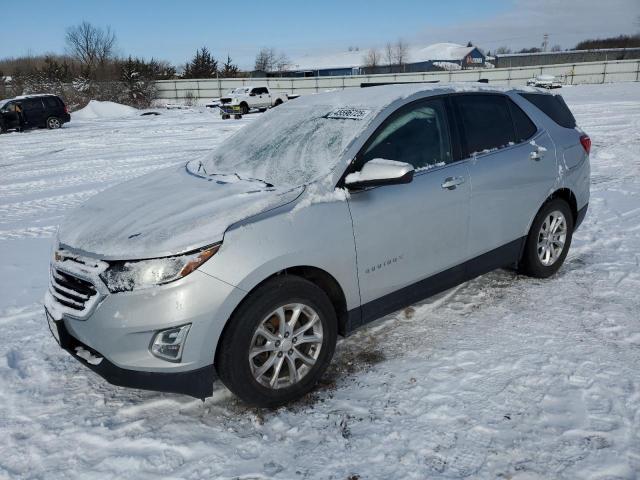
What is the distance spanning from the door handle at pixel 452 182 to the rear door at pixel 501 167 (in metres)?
Answer: 0.14

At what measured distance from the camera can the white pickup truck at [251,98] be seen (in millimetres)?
26672

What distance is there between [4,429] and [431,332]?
8.99 ft

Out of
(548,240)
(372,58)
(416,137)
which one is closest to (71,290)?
(416,137)

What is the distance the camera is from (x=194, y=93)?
42.2 metres

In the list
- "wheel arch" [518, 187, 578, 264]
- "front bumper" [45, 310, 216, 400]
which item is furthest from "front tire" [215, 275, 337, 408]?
"wheel arch" [518, 187, 578, 264]

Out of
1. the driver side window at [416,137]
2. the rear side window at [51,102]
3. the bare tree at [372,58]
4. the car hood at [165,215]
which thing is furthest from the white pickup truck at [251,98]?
the bare tree at [372,58]

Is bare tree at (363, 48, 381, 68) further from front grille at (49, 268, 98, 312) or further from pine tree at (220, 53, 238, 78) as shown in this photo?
front grille at (49, 268, 98, 312)

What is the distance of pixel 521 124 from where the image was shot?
429cm

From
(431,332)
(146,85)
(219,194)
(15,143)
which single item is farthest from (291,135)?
(146,85)

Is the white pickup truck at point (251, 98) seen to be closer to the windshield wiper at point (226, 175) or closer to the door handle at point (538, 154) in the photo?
the windshield wiper at point (226, 175)

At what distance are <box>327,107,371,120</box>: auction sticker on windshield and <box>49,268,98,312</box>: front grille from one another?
6.31ft

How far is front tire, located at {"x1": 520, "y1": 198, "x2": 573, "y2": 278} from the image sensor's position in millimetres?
4422

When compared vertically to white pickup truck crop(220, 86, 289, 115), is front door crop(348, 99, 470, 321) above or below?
below

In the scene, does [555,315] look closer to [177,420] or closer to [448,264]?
[448,264]
